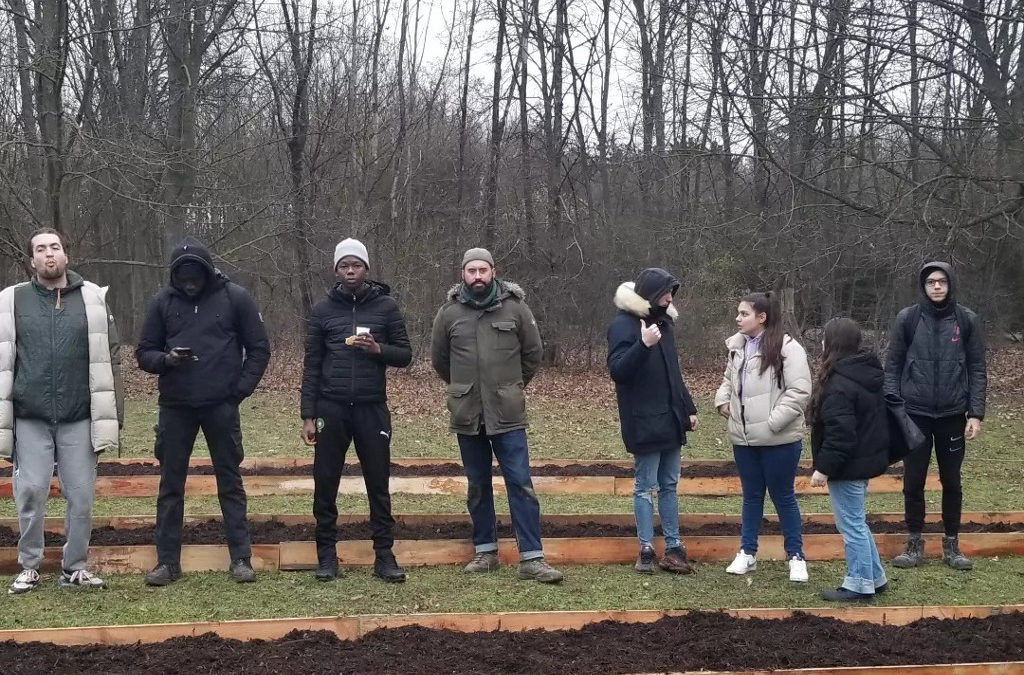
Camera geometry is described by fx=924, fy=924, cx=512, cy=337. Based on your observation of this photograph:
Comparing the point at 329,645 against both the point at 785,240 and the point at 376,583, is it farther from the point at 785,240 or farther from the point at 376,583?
the point at 785,240

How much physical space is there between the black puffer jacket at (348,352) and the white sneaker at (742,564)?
7.50ft

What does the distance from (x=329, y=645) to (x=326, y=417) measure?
5.01 feet

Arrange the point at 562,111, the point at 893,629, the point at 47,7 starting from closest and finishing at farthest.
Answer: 1. the point at 893,629
2. the point at 47,7
3. the point at 562,111

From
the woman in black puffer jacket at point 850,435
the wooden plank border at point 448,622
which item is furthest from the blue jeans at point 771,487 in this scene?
the wooden plank border at point 448,622

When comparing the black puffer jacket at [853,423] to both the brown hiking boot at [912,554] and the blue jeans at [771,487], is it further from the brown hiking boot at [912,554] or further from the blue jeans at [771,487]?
the brown hiking boot at [912,554]

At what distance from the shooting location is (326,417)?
208 inches

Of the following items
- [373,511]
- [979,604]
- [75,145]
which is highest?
[75,145]

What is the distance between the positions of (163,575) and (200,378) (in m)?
1.13

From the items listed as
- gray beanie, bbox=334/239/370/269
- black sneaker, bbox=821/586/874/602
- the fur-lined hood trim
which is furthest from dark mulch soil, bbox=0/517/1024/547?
gray beanie, bbox=334/239/370/269

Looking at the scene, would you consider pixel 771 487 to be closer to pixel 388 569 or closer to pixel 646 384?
pixel 646 384

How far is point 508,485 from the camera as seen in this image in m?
5.43

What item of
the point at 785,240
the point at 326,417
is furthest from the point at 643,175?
the point at 326,417

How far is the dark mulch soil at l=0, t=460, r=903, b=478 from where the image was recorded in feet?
28.8

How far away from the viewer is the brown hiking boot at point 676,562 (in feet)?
18.0
